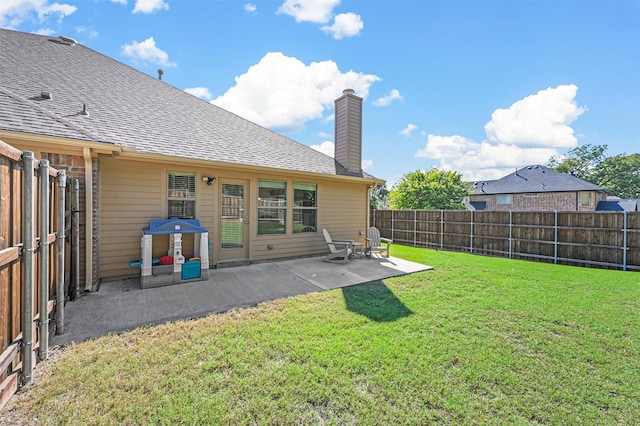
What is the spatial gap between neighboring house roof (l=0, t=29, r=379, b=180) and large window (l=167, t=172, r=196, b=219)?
22.3 inches

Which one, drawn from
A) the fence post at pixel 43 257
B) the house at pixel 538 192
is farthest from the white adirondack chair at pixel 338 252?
the house at pixel 538 192

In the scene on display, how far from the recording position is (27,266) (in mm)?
2139

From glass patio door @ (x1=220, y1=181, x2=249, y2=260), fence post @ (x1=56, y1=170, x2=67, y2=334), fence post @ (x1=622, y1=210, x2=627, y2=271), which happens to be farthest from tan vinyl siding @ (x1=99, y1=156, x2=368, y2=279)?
fence post @ (x1=622, y1=210, x2=627, y2=271)

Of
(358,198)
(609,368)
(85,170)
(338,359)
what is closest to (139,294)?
(85,170)

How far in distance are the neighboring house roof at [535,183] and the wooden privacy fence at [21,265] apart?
27.9m

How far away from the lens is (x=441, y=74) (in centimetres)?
1001

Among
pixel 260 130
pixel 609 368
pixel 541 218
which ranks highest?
pixel 260 130

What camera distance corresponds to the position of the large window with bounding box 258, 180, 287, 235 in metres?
7.07

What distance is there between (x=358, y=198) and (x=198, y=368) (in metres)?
7.48

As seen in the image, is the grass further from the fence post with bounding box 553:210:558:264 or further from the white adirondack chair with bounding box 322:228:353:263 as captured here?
the fence post with bounding box 553:210:558:264

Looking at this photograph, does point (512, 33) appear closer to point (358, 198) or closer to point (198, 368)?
point (358, 198)

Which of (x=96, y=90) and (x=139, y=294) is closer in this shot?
(x=139, y=294)

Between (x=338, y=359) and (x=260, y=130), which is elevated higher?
(x=260, y=130)

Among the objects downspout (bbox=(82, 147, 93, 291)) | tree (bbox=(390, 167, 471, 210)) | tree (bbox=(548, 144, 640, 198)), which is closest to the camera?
downspout (bbox=(82, 147, 93, 291))
